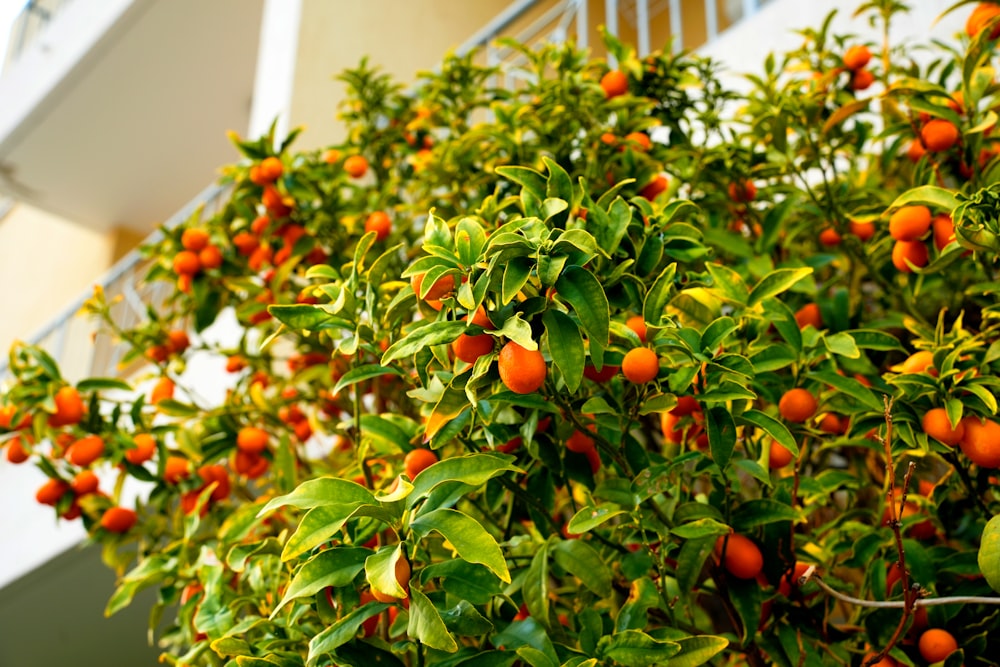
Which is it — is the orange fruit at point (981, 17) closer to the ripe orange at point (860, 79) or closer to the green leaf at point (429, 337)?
the ripe orange at point (860, 79)

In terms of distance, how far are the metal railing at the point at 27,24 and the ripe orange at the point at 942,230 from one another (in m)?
Answer: 5.74

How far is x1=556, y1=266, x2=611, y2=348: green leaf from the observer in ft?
2.28

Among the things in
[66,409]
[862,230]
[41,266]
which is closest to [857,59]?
[862,230]

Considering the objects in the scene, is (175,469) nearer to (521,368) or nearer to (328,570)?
(328,570)

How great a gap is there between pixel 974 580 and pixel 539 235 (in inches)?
29.9

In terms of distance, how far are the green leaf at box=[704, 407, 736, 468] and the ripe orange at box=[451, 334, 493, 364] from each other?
0.23 m

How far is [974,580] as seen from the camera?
105 cm

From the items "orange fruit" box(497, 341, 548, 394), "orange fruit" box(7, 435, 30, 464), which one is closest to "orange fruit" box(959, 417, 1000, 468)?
"orange fruit" box(497, 341, 548, 394)

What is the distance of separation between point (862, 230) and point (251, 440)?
Answer: 109 centimetres

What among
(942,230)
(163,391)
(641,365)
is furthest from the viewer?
(163,391)

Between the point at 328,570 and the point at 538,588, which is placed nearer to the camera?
the point at 328,570

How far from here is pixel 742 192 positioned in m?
1.42

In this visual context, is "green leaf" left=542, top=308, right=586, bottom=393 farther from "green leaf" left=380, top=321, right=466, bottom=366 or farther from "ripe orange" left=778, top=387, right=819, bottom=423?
"ripe orange" left=778, top=387, right=819, bottom=423

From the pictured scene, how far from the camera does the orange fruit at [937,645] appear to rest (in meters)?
0.88
